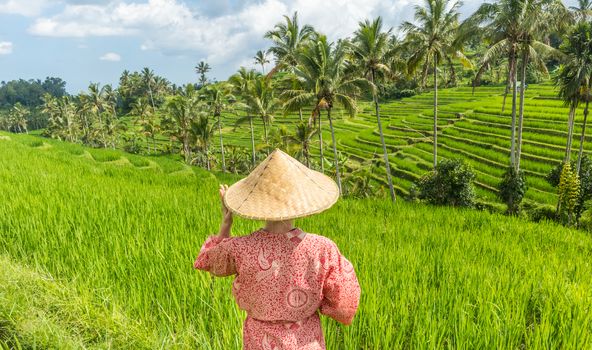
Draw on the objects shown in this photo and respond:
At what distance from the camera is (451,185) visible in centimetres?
1823

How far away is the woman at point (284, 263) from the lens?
59.6 inches

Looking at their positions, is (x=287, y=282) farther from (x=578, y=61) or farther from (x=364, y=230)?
(x=578, y=61)

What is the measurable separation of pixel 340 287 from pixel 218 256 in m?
0.53

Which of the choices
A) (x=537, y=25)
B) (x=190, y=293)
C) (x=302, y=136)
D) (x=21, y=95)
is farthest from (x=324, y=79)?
(x=21, y=95)

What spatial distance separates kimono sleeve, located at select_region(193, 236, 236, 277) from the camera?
5.18 ft

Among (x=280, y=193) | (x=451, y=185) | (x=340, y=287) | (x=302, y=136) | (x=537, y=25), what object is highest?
(x=537, y=25)

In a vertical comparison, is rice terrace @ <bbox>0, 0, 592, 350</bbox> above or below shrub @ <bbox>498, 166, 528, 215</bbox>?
above

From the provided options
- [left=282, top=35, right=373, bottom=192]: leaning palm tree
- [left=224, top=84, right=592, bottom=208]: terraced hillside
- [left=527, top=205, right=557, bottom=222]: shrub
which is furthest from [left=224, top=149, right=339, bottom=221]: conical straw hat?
[left=527, top=205, right=557, bottom=222]: shrub

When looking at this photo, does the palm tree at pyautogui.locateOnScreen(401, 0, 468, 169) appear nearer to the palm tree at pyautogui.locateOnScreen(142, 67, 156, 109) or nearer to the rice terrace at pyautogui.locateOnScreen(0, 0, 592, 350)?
the rice terrace at pyautogui.locateOnScreen(0, 0, 592, 350)

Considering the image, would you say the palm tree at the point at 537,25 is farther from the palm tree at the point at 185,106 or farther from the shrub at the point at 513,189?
the palm tree at the point at 185,106

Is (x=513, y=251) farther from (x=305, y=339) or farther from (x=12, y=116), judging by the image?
(x=12, y=116)

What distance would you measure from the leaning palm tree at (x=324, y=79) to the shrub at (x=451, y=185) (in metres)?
5.41

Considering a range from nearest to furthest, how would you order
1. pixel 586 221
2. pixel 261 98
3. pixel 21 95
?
pixel 586 221 < pixel 261 98 < pixel 21 95

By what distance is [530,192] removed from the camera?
74.1 feet
